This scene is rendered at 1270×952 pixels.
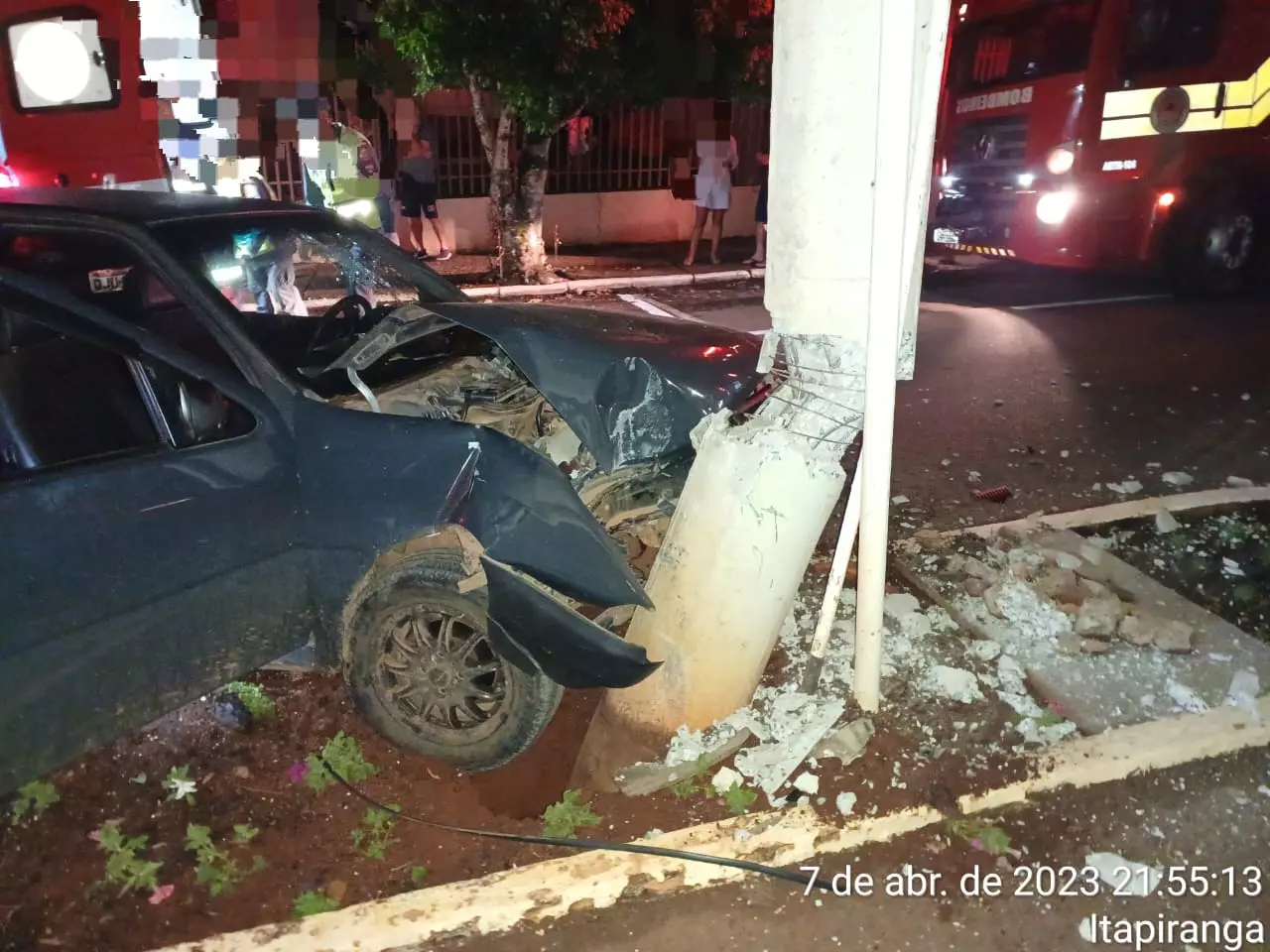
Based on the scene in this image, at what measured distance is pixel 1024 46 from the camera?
9.71 m

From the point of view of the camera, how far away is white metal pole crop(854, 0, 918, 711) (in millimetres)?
2346

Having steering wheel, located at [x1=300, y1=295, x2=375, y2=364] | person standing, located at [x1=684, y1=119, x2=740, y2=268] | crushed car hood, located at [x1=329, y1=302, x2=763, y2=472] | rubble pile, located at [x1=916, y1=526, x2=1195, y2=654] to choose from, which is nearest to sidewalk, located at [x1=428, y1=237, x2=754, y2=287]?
person standing, located at [x1=684, y1=119, x2=740, y2=268]

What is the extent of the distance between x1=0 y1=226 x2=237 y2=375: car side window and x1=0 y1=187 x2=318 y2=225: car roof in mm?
95

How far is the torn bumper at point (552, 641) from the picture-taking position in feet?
8.61

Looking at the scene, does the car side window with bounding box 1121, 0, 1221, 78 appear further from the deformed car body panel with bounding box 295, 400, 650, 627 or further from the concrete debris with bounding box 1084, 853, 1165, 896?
the deformed car body panel with bounding box 295, 400, 650, 627

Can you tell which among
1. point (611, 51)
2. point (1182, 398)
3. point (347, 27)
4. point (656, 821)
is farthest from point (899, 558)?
point (347, 27)

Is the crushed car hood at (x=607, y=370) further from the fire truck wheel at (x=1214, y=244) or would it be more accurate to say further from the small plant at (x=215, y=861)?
the fire truck wheel at (x=1214, y=244)

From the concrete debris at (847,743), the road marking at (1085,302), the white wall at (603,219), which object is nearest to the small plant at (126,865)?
the concrete debris at (847,743)

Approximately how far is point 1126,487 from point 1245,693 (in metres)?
2.10

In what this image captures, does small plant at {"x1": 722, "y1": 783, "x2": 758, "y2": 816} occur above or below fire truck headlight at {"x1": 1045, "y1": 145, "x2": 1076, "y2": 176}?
below

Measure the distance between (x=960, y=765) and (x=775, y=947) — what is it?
88cm

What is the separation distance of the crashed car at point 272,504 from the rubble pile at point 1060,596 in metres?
1.44

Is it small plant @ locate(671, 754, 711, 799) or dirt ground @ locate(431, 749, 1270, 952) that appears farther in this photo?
small plant @ locate(671, 754, 711, 799)

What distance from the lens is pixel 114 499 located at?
8.25 feet
